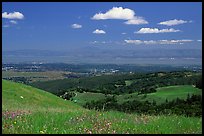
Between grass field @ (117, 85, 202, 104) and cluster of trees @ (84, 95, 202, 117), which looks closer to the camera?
cluster of trees @ (84, 95, 202, 117)

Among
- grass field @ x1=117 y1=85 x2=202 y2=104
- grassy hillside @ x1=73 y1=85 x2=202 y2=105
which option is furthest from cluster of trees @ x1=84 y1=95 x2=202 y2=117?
grass field @ x1=117 y1=85 x2=202 y2=104

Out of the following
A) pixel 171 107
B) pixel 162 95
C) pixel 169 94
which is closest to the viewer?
Answer: pixel 171 107

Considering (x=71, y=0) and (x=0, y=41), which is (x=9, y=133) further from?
(x=71, y=0)

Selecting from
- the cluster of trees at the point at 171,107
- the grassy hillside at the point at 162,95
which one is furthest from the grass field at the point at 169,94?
the cluster of trees at the point at 171,107

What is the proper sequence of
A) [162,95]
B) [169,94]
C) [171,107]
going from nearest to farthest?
[171,107]
[169,94]
[162,95]

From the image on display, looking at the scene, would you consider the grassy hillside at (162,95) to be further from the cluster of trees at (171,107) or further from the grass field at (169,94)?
the cluster of trees at (171,107)

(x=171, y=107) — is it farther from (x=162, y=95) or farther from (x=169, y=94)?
(x=162, y=95)

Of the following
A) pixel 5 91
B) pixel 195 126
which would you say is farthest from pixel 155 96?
pixel 195 126

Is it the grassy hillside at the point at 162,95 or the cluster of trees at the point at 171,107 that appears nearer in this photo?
the cluster of trees at the point at 171,107

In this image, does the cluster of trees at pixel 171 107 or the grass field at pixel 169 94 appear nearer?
the cluster of trees at pixel 171 107

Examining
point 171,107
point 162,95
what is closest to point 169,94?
point 162,95

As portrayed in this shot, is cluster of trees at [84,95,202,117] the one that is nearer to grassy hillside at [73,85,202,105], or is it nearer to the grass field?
grassy hillside at [73,85,202,105]
